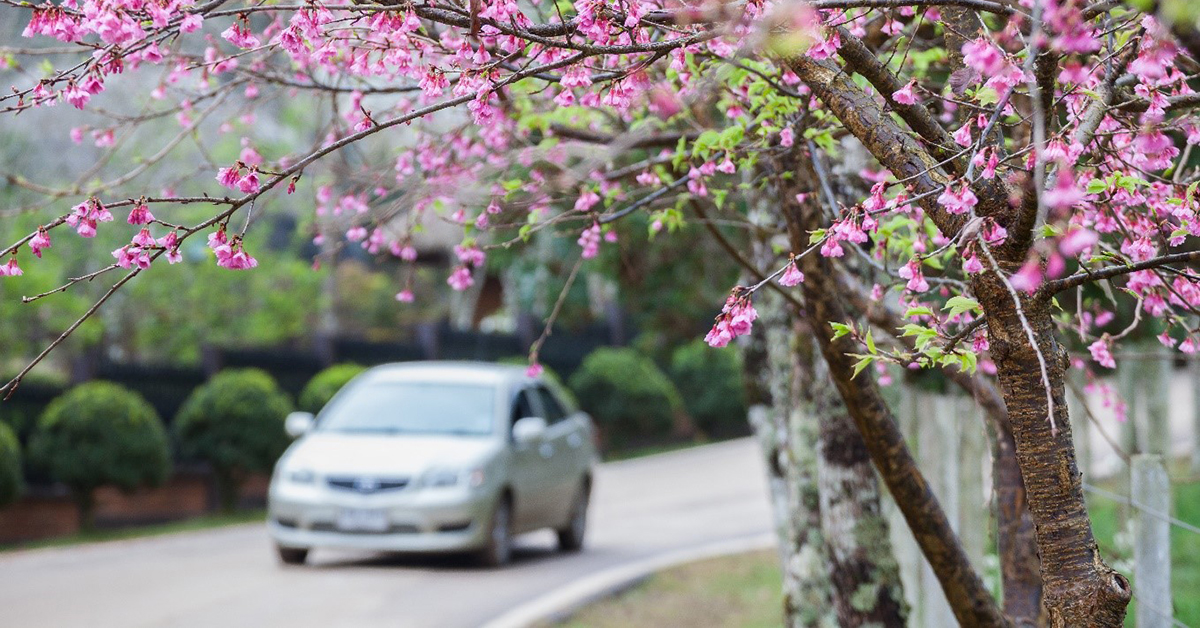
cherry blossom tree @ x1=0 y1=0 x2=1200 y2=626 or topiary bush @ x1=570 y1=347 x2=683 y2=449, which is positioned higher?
cherry blossom tree @ x1=0 y1=0 x2=1200 y2=626

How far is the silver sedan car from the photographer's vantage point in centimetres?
967

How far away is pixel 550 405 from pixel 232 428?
484 centimetres

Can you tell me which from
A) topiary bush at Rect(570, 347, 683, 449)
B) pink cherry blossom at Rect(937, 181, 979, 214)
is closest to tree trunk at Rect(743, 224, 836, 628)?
pink cherry blossom at Rect(937, 181, 979, 214)

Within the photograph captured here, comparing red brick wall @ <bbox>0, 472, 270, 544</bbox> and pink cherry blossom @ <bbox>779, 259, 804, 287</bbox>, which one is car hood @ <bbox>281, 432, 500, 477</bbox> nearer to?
red brick wall @ <bbox>0, 472, 270, 544</bbox>

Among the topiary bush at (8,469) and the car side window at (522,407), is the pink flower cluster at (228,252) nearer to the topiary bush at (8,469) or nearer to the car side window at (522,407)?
the car side window at (522,407)

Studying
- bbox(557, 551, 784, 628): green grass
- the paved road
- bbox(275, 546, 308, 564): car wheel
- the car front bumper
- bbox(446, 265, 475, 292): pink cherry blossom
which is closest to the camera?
bbox(446, 265, 475, 292): pink cherry blossom

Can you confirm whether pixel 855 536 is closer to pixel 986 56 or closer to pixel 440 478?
pixel 986 56

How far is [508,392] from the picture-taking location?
11.0 metres

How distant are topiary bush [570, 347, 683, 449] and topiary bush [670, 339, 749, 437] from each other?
5.55ft

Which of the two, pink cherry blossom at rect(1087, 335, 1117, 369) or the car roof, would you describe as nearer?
pink cherry blossom at rect(1087, 335, 1117, 369)

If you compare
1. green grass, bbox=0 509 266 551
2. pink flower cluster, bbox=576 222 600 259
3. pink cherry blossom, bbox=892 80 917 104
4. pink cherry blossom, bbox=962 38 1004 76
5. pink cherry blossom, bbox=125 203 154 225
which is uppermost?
pink cherry blossom, bbox=892 80 917 104

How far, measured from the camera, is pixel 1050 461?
2887 mm

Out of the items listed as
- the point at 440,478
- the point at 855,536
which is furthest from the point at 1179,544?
the point at 855,536

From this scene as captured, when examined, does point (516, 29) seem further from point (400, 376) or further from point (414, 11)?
point (400, 376)
